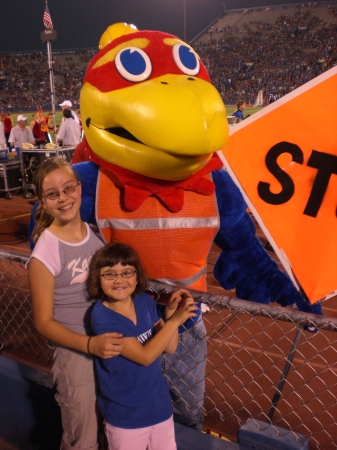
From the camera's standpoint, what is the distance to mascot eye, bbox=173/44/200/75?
1795 mm

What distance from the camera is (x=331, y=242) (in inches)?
64.4

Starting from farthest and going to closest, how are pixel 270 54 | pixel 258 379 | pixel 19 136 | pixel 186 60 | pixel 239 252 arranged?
pixel 270 54 → pixel 19 136 → pixel 258 379 → pixel 239 252 → pixel 186 60

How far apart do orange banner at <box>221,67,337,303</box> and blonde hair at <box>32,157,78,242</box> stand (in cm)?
67

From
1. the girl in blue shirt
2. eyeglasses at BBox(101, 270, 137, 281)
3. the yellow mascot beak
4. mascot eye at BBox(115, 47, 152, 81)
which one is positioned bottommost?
the girl in blue shirt

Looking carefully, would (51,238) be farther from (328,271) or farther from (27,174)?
(27,174)

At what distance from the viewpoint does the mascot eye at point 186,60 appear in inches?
70.7

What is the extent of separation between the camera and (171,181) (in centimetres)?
182

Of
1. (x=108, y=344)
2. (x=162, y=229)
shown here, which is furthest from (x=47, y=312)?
(x=162, y=229)

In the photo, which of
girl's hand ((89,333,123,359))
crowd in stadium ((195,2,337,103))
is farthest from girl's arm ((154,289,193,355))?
crowd in stadium ((195,2,337,103))

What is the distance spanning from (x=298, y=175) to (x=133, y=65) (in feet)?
2.53

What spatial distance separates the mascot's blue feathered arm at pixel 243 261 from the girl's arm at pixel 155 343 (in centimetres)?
→ 51

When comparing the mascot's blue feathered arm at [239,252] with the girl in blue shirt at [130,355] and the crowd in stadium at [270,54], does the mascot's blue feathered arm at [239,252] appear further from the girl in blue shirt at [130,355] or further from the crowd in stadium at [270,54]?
the crowd in stadium at [270,54]

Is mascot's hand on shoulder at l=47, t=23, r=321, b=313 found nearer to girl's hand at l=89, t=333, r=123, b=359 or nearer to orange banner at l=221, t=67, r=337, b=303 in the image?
orange banner at l=221, t=67, r=337, b=303

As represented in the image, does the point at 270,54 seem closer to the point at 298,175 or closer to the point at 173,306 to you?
the point at 298,175
